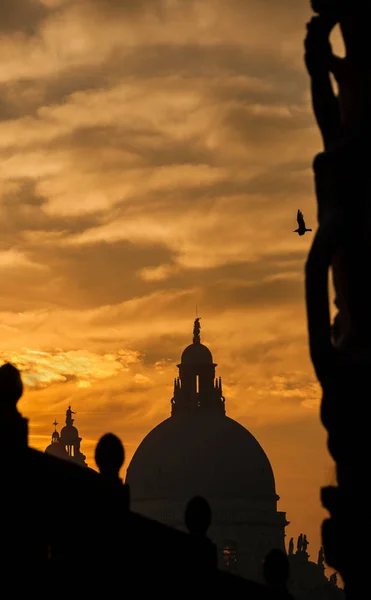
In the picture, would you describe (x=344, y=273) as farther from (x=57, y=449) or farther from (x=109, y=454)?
(x=57, y=449)

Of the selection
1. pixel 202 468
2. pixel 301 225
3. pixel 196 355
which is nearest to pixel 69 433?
pixel 202 468

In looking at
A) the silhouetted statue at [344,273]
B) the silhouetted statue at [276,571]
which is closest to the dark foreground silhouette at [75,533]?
the silhouetted statue at [344,273]

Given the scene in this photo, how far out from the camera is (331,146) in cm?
1313

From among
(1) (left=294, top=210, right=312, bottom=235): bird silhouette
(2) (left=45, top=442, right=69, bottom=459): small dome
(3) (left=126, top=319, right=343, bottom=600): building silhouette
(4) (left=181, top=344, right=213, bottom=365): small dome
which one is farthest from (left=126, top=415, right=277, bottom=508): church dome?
(1) (left=294, top=210, right=312, bottom=235): bird silhouette

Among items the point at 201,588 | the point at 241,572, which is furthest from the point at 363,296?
the point at 241,572

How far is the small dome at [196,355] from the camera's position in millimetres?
145250

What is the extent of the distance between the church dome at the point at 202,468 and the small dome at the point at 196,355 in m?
10.1

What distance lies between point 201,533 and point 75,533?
7.77ft

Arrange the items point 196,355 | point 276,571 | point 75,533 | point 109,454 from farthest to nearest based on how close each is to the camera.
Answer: point 196,355 → point 276,571 → point 109,454 → point 75,533

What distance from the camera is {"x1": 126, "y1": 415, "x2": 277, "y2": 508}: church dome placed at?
438 ft

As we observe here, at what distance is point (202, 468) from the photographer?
135 meters

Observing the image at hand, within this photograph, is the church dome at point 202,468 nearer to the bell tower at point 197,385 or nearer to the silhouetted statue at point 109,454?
the bell tower at point 197,385

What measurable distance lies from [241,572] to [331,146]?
384 ft

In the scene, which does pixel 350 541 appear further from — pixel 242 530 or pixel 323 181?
pixel 242 530
